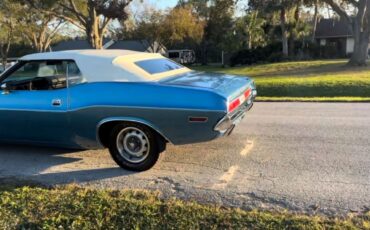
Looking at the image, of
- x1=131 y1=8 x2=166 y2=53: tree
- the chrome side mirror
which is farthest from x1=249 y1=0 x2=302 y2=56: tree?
the chrome side mirror

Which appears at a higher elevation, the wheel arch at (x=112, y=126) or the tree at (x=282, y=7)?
the tree at (x=282, y=7)

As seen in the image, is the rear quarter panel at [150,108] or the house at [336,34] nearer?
the rear quarter panel at [150,108]

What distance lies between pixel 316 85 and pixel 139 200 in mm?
12251

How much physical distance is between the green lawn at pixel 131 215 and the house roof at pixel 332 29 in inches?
1940

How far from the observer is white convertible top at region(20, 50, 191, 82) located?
543 centimetres

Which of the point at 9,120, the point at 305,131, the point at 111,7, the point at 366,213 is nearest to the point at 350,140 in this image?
the point at 305,131

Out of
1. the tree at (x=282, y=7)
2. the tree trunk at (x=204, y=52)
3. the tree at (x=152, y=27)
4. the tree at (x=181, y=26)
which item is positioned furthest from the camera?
the tree trunk at (x=204, y=52)

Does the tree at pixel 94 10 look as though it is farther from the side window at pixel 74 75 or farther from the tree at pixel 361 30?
the side window at pixel 74 75

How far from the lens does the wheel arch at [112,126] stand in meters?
5.15

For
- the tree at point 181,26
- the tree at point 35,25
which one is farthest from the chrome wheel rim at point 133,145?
the tree at point 181,26

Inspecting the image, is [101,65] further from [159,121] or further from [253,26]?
[253,26]

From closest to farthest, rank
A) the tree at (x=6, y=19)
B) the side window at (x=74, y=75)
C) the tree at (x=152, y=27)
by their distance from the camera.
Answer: the side window at (x=74, y=75)
the tree at (x=6, y=19)
the tree at (x=152, y=27)

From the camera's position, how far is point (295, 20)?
4191 centimetres

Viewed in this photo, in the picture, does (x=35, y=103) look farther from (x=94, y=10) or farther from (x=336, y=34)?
(x=336, y=34)
